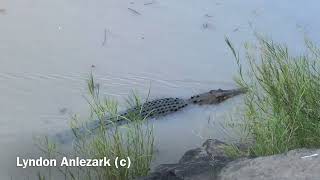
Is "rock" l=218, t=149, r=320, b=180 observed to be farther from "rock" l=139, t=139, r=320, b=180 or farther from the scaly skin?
the scaly skin

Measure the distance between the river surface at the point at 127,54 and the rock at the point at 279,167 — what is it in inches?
56.3

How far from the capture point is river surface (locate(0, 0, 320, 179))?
15.8 ft

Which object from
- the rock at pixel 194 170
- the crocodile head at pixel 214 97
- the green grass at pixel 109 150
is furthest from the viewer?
the crocodile head at pixel 214 97

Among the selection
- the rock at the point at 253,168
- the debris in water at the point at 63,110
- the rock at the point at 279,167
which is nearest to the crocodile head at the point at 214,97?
the debris in water at the point at 63,110

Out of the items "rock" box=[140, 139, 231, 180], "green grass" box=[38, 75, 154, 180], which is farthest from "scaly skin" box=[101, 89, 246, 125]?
"rock" box=[140, 139, 231, 180]

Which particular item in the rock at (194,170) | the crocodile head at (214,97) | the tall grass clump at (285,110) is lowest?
the rock at (194,170)

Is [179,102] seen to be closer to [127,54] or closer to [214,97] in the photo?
[214,97]

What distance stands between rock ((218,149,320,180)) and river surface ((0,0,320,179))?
143 centimetres

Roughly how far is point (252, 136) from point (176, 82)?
179 cm

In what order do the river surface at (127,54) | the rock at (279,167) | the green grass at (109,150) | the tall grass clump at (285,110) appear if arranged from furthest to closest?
the river surface at (127,54), the green grass at (109,150), the tall grass clump at (285,110), the rock at (279,167)

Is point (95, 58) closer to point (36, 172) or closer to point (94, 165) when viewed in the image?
point (36, 172)

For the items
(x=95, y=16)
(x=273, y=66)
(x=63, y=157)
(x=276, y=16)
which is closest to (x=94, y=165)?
(x=63, y=157)

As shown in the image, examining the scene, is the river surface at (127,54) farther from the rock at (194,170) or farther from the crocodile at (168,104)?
the rock at (194,170)

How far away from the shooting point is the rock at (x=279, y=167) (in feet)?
9.25
